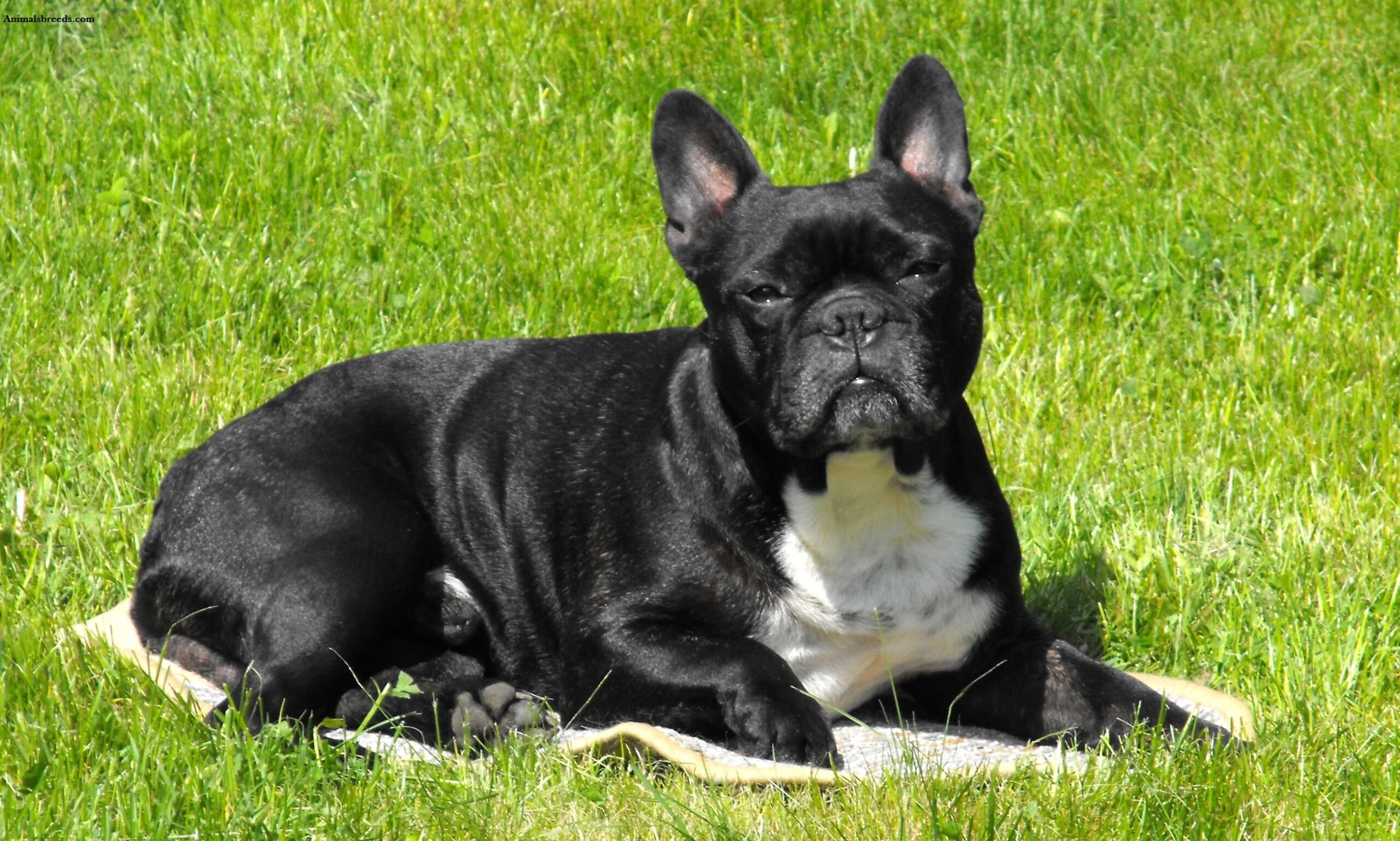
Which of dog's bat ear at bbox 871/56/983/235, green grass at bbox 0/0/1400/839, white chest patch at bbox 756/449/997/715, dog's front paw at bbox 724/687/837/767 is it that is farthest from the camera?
dog's bat ear at bbox 871/56/983/235

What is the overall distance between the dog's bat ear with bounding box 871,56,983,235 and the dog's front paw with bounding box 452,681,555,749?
1681 mm

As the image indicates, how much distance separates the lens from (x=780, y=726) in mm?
3664

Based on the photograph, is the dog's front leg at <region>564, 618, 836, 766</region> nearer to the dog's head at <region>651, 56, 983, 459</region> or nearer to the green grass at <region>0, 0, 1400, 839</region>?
the green grass at <region>0, 0, 1400, 839</region>

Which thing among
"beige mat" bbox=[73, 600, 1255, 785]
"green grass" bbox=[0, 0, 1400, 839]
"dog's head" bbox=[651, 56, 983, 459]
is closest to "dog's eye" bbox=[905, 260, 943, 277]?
"dog's head" bbox=[651, 56, 983, 459]

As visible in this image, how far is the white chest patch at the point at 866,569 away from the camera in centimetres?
394

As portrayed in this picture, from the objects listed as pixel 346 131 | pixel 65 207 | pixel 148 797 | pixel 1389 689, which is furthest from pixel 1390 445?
pixel 65 207

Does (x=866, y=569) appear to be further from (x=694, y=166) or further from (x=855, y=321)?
(x=694, y=166)

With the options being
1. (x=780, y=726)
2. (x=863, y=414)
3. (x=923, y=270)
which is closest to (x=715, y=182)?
(x=923, y=270)

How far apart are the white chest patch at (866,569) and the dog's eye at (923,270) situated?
442mm

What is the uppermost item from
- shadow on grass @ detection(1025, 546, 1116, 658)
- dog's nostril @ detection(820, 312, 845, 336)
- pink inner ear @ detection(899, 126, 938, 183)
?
pink inner ear @ detection(899, 126, 938, 183)

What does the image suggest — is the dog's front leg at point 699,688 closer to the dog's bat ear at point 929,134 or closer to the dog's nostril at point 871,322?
the dog's nostril at point 871,322

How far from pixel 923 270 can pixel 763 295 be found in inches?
15.4

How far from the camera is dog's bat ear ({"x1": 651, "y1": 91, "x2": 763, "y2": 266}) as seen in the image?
13.8 ft

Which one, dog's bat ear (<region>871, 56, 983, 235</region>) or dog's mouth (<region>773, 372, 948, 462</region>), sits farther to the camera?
dog's bat ear (<region>871, 56, 983, 235</region>)
